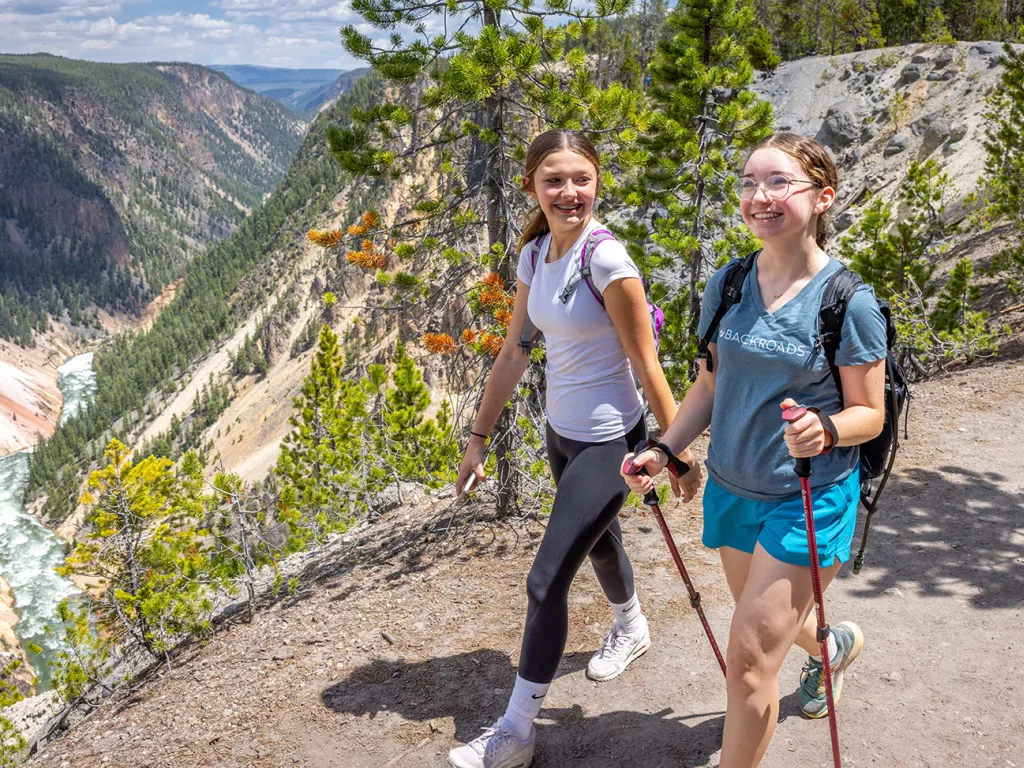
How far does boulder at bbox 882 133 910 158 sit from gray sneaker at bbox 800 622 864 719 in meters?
28.7

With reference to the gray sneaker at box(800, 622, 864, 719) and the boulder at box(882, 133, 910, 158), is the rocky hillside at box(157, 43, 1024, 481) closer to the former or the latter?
the boulder at box(882, 133, 910, 158)

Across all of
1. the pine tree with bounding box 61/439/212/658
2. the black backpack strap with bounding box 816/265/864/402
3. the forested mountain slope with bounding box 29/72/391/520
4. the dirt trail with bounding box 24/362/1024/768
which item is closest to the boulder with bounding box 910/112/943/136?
the dirt trail with bounding box 24/362/1024/768

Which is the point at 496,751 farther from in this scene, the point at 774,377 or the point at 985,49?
the point at 985,49

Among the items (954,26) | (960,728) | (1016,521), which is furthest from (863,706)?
(954,26)

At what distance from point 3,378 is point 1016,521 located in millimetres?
161952

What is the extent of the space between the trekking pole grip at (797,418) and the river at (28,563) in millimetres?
40029

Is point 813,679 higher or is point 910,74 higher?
point 910,74

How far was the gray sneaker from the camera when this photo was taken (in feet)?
10.5

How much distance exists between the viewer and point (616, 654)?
3.79 m

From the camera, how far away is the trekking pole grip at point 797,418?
205 centimetres

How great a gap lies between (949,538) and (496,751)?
388 centimetres

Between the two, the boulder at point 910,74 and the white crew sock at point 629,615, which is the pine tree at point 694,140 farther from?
the boulder at point 910,74

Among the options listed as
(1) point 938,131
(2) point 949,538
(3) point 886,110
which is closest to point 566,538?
(2) point 949,538

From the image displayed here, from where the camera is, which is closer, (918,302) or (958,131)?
(918,302)
